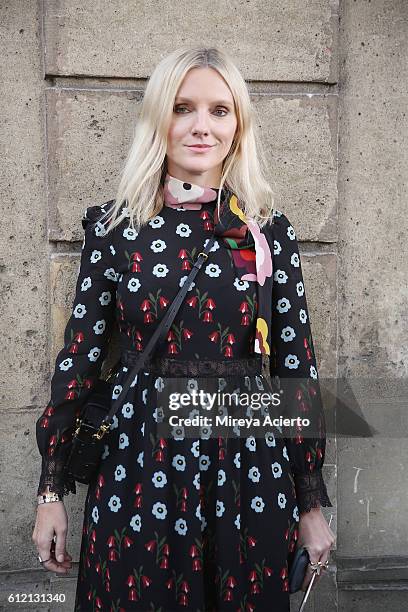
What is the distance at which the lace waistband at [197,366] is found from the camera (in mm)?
2123

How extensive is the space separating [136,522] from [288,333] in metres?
0.73

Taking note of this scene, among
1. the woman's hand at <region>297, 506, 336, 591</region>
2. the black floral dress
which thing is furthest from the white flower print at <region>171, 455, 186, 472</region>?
the woman's hand at <region>297, 506, 336, 591</region>

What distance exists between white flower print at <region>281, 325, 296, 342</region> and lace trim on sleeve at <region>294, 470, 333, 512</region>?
43cm

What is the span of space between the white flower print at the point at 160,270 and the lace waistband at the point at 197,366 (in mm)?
251

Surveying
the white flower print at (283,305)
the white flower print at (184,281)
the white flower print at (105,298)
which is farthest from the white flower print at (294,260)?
the white flower print at (105,298)

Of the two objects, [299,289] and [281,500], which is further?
[299,289]

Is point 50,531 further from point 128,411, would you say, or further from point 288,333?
point 288,333

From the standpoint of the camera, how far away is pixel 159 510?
2.05 metres

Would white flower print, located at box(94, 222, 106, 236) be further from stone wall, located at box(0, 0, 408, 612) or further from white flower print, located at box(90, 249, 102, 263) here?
stone wall, located at box(0, 0, 408, 612)

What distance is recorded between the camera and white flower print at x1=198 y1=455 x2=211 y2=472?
2.11 metres

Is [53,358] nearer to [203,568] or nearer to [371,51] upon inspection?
[203,568]

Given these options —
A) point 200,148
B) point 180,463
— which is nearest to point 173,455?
point 180,463

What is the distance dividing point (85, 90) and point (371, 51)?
3.66 feet

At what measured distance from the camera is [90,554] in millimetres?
2162
